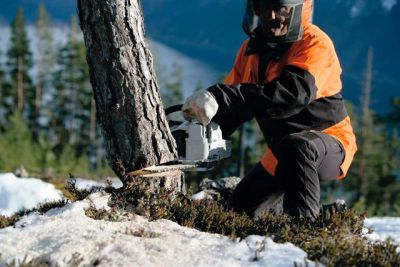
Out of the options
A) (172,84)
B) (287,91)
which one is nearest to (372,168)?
(172,84)

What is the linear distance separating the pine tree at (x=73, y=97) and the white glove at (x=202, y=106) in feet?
170

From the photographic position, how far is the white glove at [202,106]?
4160 millimetres

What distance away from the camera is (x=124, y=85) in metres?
4.25

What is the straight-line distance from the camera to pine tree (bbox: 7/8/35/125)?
55.3 metres

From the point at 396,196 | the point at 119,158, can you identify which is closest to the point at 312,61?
the point at 119,158

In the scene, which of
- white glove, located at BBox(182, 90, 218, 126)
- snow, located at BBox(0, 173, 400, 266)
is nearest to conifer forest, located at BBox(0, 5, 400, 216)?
white glove, located at BBox(182, 90, 218, 126)

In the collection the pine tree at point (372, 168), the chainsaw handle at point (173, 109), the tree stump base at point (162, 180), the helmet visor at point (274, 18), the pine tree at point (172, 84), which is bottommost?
the pine tree at point (372, 168)

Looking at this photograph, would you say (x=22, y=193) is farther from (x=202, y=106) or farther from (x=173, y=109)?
(x=202, y=106)

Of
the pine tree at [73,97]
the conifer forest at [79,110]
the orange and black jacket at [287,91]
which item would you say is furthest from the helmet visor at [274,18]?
the pine tree at [73,97]

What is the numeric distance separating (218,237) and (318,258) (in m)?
0.64

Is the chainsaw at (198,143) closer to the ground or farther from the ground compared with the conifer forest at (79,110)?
farther from the ground

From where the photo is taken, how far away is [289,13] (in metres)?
4.82

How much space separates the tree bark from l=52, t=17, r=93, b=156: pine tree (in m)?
51.6

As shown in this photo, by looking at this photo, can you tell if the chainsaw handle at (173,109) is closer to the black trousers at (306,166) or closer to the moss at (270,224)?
the moss at (270,224)
